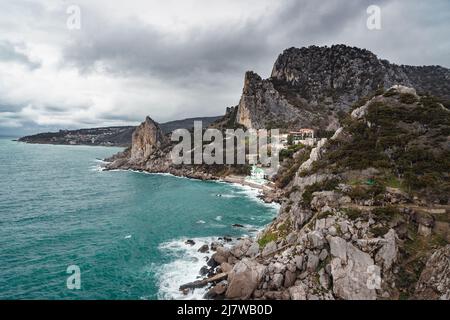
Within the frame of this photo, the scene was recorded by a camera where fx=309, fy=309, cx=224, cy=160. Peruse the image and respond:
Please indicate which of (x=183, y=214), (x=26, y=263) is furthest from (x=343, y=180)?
(x=26, y=263)

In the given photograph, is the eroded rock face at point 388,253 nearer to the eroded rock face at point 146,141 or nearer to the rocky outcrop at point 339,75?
the eroded rock face at point 146,141

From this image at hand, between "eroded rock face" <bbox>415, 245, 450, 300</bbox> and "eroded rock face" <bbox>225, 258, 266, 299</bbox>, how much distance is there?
12.6 metres

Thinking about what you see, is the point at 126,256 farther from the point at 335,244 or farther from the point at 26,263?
the point at 335,244

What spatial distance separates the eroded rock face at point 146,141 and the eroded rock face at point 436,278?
130088 mm

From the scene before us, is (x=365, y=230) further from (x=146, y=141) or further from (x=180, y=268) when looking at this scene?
(x=146, y=141)

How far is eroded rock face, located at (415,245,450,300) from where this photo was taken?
919 inches

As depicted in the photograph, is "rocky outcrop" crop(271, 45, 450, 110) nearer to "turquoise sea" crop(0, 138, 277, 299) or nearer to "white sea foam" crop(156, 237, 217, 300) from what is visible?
"turquoise sea" crop(0, 138, 277, 299)

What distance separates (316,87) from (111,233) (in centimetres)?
16485

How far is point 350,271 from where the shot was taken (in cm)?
2591

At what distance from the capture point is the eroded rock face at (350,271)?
24.8 meters

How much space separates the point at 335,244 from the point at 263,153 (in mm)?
83509

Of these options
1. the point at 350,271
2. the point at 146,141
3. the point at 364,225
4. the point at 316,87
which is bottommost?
the point at 350,271

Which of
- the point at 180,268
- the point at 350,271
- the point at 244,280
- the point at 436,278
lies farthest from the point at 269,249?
the point at 436,278

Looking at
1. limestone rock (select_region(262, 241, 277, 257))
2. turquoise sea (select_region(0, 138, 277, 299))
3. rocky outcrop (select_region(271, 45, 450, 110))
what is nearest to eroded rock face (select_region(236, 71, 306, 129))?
rocky outcrop (select_region(271, 45, 450, 110))
